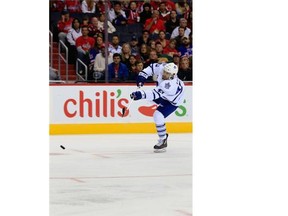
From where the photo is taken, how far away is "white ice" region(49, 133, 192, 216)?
5188mm

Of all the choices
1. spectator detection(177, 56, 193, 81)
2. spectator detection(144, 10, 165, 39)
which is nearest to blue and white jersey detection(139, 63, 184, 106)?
spectator detection(177, 56, 193, 81)

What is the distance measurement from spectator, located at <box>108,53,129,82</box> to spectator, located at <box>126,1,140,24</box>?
175cm

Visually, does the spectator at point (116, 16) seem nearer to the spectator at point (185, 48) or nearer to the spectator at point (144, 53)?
the spectator at point (144, 53)

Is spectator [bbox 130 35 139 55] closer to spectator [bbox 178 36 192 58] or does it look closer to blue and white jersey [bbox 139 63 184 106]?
spectator [bbox 178 36 192 58]

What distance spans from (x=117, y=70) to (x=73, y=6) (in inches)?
85.0

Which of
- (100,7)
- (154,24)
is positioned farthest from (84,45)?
(154,24)

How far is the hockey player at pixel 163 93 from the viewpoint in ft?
34.8

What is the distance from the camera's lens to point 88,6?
52.6 feet

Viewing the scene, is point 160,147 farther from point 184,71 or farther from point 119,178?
point 184,71

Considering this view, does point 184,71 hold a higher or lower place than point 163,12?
lower

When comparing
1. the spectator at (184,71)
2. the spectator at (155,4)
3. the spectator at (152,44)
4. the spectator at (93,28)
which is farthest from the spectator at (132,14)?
the spectator at (184,71)
